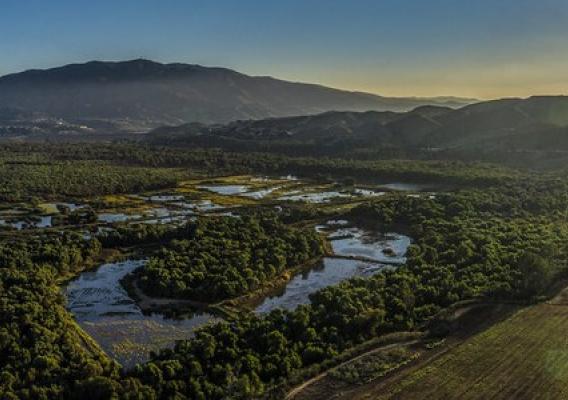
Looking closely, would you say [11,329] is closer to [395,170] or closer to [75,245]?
[75,245]

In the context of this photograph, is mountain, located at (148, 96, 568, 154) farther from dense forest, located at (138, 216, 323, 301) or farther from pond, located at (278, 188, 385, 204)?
dense forest, located at (138, 216, 323, 301)

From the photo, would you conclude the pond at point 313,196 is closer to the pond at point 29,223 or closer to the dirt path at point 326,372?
the pond at point 29,223

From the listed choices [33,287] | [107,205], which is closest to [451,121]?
[107,205]

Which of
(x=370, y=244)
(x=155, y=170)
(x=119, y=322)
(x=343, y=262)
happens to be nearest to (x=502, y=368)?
(x=119, y=322)

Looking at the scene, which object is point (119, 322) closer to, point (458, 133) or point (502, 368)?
point (502, 368)

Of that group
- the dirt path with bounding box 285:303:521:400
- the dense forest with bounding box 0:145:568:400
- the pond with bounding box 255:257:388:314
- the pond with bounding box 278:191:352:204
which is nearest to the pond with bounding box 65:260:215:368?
the dense forest with bounding box 0:145:568:400

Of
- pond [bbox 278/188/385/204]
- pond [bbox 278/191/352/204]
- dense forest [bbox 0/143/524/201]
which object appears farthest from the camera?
dense forest [bbox 0/143/524/201]

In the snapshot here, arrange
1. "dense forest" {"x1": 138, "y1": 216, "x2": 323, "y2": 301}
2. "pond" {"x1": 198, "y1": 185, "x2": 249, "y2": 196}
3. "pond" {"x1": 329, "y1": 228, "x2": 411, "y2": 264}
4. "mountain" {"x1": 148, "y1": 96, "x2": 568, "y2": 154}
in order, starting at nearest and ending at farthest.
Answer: "dense forest" {"x1": 138, "y1": 216, "x2": 323, "y2": 301}, "pond" {"x1": 329, "y1": 228, "x2": 411, "y2": 264}, "pond" {"x1": 198, "y1": 185, "x2": 249, "y2": 196}, "mountain" {"x1": 148, "y1": 96, "x2": 568, "y2": 154}
